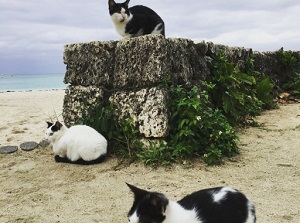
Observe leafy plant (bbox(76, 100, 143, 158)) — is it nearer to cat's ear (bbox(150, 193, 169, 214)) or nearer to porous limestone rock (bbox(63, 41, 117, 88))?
porous limestone rock (bbox(63, 41, 117, 88))

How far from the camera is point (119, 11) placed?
5727 mm

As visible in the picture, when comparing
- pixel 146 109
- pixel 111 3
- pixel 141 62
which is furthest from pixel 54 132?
pixel 111 3

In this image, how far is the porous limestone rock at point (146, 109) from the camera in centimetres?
512

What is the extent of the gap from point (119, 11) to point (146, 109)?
1.78 metres

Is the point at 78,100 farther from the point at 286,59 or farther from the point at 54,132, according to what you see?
the point at 286,59

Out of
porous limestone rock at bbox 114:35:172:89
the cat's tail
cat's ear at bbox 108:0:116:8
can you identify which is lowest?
the cat's tail

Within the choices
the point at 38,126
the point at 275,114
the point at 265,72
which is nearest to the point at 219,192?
the point at 38,126

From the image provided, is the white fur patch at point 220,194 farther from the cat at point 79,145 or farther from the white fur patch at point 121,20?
the white fur patch at point 121,20

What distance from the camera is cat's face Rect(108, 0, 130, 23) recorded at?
5691 mm

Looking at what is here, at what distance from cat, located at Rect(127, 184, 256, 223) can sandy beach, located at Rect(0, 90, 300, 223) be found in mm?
1000

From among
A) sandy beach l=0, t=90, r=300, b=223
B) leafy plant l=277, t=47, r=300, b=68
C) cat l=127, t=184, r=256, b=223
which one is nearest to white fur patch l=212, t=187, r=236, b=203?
cat l=127, t=184, r=256, b=223

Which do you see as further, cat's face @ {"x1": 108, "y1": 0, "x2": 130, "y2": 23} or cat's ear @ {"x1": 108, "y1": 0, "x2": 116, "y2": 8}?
cat's ear @ {"x1": 108, "y1": 0, "x2": 116, "y2": 8}

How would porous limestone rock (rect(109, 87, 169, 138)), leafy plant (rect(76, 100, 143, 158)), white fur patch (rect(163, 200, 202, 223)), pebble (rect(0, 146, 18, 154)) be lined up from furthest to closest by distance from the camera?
pebble (rect(0, 146, 18, 154))
leafy plant (rect(76, 100, 143, 158))
porous limestone rock (rect(109, 87, 169, 138))
white fur patch (rect(163, 200, 202, 223))

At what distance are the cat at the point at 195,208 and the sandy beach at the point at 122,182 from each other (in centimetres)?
100
